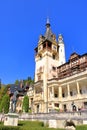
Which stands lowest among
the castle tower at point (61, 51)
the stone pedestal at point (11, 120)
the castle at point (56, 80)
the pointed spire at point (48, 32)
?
the stone pedestal at point (11, 120)

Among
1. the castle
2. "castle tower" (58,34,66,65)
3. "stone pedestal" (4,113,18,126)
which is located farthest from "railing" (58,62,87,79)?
"stone pedestal" (4,113,18,126)

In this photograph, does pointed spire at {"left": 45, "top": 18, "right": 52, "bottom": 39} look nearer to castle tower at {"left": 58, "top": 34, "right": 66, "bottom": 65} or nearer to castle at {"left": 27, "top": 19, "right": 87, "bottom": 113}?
castle at {"left": 27, "top": 19, "right": 87, "bottom": 113}

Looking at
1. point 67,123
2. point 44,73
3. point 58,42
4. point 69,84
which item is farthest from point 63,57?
point 67,123

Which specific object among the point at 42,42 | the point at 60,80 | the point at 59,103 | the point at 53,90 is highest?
the point at 42,42

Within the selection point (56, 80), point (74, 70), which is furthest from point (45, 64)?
point (74, 70)

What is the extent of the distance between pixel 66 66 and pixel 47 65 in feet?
19.4

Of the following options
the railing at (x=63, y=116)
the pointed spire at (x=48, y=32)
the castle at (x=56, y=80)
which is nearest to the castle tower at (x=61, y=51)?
the castle at (x=56, y=80)

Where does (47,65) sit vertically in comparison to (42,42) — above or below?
below

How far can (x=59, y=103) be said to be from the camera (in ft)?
145

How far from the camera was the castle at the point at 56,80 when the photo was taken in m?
40.8

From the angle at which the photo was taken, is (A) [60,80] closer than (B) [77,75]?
No

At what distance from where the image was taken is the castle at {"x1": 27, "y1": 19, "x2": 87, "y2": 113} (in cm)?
4075

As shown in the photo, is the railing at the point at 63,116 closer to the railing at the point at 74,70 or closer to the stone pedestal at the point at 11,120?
the stone pedestal at the point at 11,120

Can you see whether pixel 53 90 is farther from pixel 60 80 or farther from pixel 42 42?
pixel 42 42
